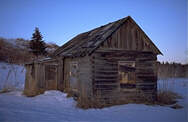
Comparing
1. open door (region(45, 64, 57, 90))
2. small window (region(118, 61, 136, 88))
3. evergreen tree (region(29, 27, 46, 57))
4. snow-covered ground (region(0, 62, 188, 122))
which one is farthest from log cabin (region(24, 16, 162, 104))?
evergreen tree (region(29, 27, 46, 57))

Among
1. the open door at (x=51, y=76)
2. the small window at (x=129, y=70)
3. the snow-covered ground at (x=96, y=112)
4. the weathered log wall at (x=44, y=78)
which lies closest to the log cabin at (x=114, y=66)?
the small window at (x=129, y=70)

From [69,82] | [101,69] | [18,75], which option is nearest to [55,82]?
[69,82]

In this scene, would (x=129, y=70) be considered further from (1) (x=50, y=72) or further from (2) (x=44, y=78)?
(2) (x=44, y=78)

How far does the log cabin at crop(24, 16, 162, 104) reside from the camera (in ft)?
32.1

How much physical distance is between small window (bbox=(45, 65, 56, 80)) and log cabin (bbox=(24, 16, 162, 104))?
1154 mm

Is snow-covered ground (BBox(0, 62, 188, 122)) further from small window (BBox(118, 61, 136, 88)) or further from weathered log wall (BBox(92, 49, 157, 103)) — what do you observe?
small window (BBox(118, 61, 136, 88))

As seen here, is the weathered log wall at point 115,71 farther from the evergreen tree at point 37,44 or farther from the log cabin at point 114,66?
the evergreen tree at point 37,44

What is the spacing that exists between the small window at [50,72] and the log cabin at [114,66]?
1.15 metres

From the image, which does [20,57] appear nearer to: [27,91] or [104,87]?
[27,91]

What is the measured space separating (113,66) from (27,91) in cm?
666

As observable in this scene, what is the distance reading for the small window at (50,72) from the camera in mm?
13375

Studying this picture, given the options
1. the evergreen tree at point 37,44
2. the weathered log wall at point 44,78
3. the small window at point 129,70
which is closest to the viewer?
the small window at point 129,70

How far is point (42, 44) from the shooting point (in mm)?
29844

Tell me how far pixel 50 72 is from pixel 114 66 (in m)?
5.74
